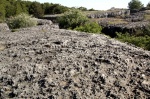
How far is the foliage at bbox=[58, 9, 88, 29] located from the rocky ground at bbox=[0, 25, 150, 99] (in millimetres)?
49131

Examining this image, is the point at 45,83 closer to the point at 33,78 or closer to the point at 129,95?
the point at 33,78

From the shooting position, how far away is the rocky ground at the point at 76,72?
281 inches

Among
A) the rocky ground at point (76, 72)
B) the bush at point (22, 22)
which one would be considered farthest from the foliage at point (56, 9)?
the rocky ground at point (76, 72)

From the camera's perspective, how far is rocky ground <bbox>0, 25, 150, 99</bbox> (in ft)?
23.4

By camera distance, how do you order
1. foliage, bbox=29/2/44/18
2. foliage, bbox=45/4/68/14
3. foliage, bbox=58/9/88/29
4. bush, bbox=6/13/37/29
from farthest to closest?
foliage, bbox=45/4/68/14, foliage, bbox=29/2/44/18, foliage, bbox=58/9/88/29, bush, bbox=6/13/37/29

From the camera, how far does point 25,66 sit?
8.87 metres

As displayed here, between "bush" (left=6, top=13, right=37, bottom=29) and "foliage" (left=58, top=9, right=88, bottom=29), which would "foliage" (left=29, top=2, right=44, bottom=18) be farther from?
"bush" (left=6, top=13, right=37, bottom=29)

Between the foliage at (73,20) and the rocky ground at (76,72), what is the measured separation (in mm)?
49131

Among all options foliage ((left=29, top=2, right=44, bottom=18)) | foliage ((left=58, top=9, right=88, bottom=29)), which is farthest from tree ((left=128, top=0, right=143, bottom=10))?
foliage ((left=58, top=9, right=88, bottom=29))

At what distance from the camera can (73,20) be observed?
5972 centimetres

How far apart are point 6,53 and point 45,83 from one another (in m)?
3.83

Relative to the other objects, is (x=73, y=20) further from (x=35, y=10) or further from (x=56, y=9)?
(x=56, y=9)

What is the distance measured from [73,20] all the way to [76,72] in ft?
171

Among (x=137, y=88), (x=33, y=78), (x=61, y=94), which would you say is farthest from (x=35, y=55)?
(x=137, y=88)
